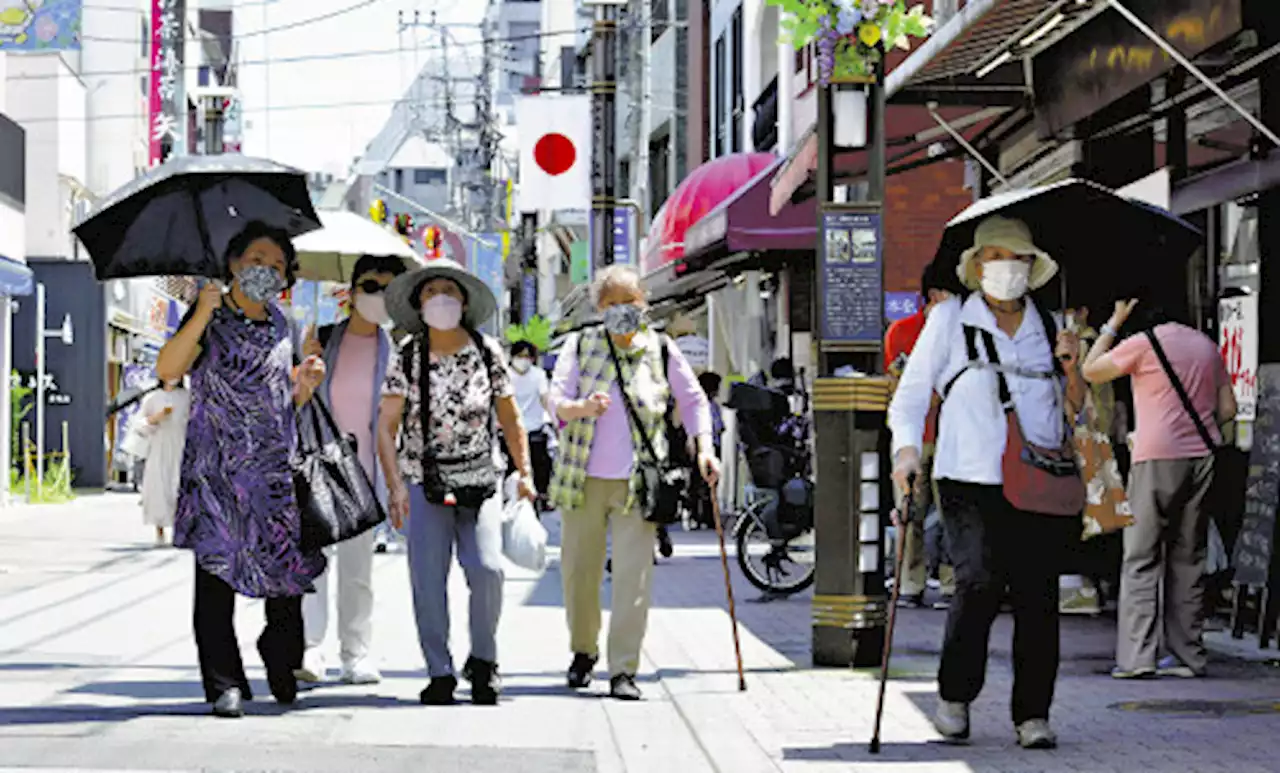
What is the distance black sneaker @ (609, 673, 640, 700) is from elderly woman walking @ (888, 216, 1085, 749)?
71.7 inches

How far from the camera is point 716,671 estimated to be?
433 inches

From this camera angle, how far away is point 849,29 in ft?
36.0

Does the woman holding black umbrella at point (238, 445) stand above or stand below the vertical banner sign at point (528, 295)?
below

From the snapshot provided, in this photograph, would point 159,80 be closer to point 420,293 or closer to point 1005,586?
point 420,293

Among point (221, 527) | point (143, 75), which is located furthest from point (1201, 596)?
point (143, 75)

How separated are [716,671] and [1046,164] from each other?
7803 millimetres

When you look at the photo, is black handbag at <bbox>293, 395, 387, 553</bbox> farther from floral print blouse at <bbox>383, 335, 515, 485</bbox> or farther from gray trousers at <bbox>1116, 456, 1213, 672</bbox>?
gray trousers at <bbox>1116, 456, 1213, 672</bbox>

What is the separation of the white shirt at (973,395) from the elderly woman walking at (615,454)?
1.77m

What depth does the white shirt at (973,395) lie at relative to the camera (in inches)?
327

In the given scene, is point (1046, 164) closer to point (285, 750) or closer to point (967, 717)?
point (967, 717)

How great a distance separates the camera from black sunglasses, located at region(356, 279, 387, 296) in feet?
33.9

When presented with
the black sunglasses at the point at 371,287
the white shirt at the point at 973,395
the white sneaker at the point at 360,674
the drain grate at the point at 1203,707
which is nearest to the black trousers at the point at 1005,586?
the white shirt at the point at 973,395

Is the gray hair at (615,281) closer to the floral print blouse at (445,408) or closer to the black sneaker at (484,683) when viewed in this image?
the floral print blouse at (445,408)

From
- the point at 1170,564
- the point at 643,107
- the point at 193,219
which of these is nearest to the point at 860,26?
the point at 1170,564
